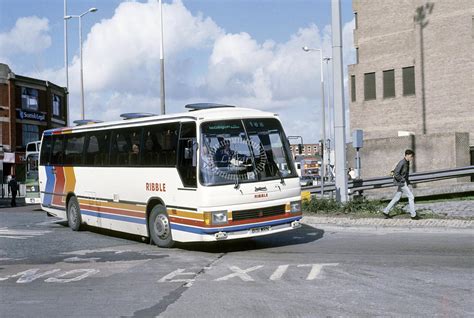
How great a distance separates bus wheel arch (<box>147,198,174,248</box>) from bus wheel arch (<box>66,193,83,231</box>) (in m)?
4.07

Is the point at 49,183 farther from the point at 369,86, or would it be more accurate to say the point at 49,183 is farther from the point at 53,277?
the point at 369,86

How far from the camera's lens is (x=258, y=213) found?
11922 millimetres

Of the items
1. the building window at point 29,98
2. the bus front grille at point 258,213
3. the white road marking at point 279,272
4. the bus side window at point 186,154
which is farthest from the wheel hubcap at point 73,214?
the building window at point 29,98

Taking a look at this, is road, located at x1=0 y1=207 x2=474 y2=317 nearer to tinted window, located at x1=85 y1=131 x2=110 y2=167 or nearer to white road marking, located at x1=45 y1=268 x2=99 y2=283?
white road marking, located at x1=45 y1=268 x2=99 y2=283

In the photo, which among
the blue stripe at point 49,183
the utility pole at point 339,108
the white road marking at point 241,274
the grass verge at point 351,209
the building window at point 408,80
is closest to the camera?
the white road marking at point 241,274

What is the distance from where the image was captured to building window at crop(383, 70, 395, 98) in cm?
4056

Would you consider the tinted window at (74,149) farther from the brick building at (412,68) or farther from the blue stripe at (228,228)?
the brick building at (412,68)

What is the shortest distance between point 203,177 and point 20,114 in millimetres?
45043

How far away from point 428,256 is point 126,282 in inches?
201

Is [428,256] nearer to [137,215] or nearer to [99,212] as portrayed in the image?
[137,215]

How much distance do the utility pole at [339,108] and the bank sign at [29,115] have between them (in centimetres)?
4038

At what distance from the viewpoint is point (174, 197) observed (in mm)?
12492

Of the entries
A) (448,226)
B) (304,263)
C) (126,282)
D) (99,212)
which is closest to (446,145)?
(448,226)

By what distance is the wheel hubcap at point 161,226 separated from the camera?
42.3 ft
